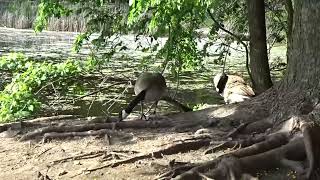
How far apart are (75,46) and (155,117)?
13.4 feet

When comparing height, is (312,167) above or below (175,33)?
below

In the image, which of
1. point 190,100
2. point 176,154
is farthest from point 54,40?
point 176,154

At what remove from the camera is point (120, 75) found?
13.2 m

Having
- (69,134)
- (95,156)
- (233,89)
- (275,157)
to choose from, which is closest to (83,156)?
(95,156)

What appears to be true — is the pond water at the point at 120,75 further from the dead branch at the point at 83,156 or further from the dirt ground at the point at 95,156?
the dead branch at the point at 83,156

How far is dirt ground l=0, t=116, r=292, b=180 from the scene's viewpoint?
455 cm

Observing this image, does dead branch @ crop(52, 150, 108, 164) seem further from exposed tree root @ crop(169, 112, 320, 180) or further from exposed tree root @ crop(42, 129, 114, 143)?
exposed tree root @ crop(169, 112, 320, 180)

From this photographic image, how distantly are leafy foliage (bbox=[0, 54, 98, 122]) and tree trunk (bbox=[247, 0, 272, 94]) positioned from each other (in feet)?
11.7

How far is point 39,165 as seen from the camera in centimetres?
508

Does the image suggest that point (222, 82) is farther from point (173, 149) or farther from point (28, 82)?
point (173, 149)

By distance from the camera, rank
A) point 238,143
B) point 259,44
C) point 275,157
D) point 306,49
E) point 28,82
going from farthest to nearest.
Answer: point 28,82 < point 259,44 < point 306,49 < point 238,143 < point 275,157

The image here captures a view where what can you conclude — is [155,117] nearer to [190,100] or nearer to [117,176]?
[117,176]

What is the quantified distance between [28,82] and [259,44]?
429 centimetres

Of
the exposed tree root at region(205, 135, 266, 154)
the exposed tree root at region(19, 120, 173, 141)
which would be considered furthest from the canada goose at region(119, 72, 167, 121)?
the exposed tree root at region(205, 135, 266, 154)
